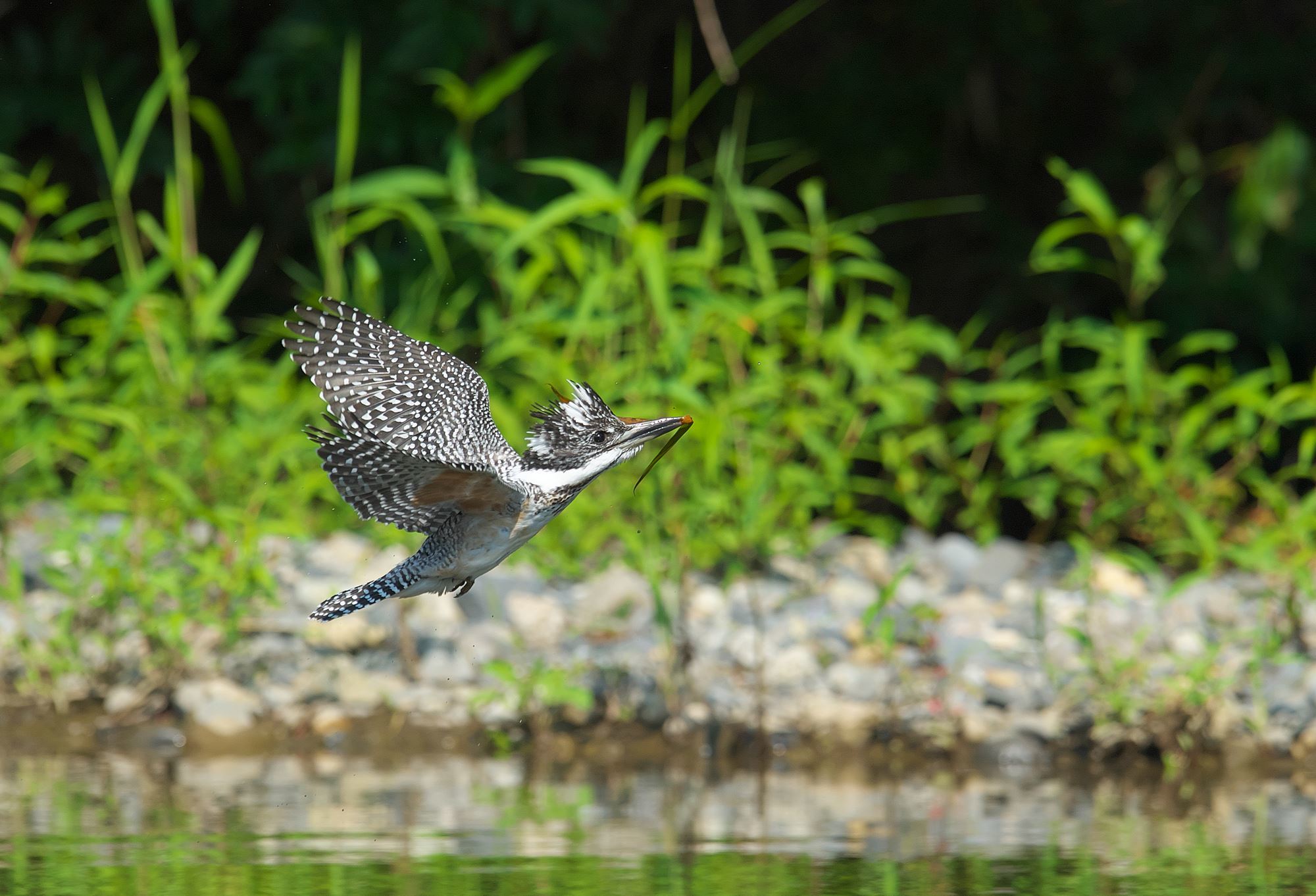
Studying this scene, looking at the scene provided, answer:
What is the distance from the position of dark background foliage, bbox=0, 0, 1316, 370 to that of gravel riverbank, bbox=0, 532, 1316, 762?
83.9 inches

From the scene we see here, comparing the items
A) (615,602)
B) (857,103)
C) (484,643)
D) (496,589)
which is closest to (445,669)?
(484,643)

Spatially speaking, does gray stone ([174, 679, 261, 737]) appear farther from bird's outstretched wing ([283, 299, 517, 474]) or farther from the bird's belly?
the bird's belly

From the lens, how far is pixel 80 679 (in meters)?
4.55

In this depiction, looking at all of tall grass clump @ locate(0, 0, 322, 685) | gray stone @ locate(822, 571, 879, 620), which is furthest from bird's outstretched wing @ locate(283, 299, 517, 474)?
gray stone @ locate(822, 571, 879, 620)

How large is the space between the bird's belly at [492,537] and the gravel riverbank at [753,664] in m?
1.56

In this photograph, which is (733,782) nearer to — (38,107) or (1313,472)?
(1313,472)

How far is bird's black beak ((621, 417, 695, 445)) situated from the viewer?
2539 millimetres

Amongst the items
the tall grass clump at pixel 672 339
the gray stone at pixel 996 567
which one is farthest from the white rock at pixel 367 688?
the gray stone at pixel 996 567

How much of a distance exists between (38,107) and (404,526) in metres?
4.86

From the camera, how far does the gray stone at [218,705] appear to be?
14.5 ft

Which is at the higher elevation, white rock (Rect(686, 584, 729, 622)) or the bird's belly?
white rock (Rect(686, 584, 729, 622))

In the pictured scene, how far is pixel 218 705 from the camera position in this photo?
4.45m

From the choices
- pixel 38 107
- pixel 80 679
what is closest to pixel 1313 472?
pixel 80 679

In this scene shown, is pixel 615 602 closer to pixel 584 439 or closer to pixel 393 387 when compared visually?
pixel 393 387
